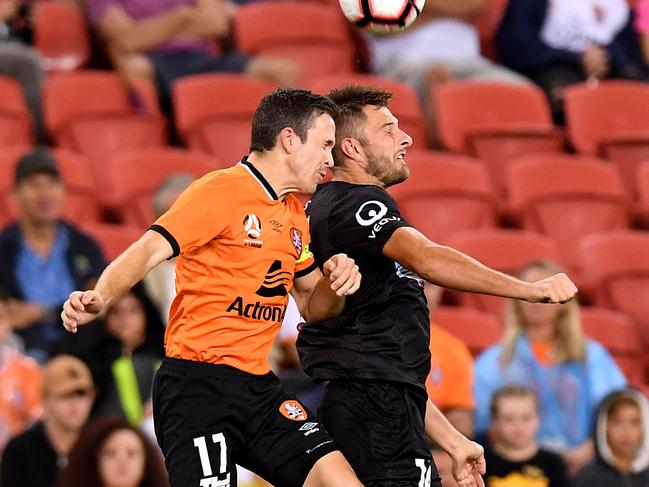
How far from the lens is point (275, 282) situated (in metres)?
4.52

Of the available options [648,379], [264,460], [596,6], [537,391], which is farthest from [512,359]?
[596,6]

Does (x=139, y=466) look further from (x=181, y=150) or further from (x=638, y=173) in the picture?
(x=638, y=173)

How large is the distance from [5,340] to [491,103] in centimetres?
374

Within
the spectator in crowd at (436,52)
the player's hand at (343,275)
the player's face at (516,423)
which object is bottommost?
the player's face at (516,423)

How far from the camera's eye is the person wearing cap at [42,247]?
721cm

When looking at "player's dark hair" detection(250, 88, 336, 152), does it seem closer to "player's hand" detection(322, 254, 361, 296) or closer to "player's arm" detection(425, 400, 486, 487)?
"player's hand" detection(322, 254, 361, 296)

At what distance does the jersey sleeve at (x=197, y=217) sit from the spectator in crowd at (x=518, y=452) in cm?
251

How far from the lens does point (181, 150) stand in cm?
850

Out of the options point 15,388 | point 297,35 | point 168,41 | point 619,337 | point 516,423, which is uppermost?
point 168,41

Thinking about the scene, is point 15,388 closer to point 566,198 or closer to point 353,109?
point 353,109

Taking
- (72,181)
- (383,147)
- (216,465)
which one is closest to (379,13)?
(383,147)

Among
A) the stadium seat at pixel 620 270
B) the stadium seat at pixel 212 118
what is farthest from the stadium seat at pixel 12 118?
the stadium seat at pixel 620 270

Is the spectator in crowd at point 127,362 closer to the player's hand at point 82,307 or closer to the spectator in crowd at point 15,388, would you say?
the spectator in crowd at point 15,388

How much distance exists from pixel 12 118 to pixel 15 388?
2.21m
